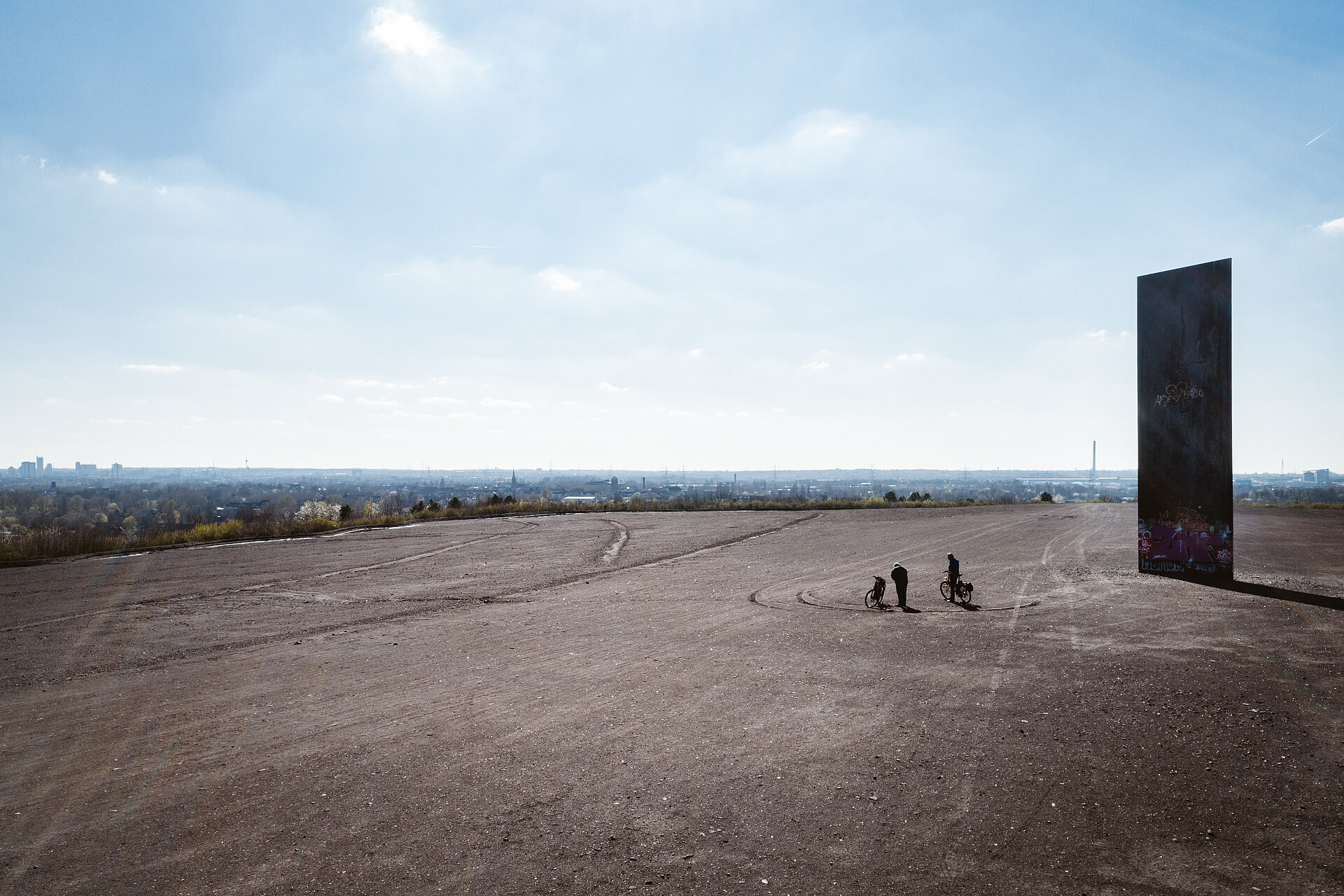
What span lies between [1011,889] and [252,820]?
19.4ft

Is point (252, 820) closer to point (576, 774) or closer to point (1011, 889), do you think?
point (576, 774)

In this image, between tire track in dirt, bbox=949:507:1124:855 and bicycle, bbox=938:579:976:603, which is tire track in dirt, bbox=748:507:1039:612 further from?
tire track in dirt, bbox=949:507:1124:855

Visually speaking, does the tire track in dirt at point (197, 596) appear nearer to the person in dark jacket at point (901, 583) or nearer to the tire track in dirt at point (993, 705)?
the person in dark jacket at point (901, 583)

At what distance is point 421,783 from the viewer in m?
6.49

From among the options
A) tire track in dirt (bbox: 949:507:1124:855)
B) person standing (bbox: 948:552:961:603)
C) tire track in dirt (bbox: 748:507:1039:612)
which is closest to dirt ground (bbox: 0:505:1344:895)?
tire track in dirt (bbox: 949:507:1124:855)

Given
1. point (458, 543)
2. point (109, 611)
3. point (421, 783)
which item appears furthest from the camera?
point (458, 543)

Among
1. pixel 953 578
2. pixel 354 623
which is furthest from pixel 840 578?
pixel 354 623

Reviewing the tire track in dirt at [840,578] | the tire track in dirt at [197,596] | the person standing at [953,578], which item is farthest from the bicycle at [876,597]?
the tire track in dirt at [197,596]

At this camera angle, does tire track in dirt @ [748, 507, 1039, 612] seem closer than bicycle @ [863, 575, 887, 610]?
No

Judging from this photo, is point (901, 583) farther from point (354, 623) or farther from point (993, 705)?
point (354, 623)

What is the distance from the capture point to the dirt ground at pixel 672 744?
512cm

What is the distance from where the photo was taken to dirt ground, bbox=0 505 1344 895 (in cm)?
512

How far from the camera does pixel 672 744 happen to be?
24.3 feet

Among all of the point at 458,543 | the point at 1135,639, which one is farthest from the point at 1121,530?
the point at 458,543
